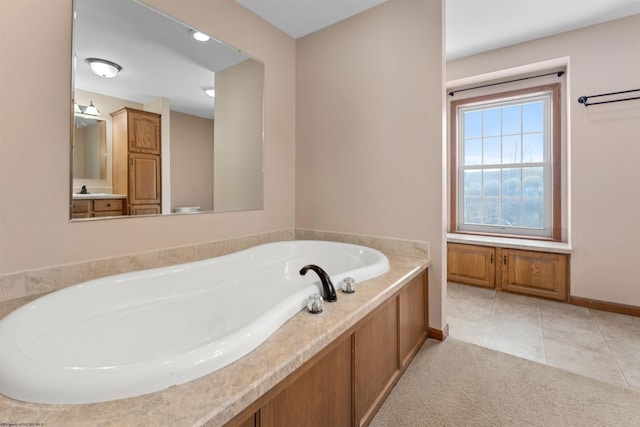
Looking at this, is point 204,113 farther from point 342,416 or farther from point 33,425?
point 342,416

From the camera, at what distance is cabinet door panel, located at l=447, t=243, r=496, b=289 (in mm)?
3133

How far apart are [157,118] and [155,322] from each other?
1262 mm

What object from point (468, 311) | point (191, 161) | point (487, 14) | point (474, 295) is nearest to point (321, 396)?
point (191, 161)

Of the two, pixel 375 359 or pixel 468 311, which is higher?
pixel 375 359

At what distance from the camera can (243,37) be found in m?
2.23

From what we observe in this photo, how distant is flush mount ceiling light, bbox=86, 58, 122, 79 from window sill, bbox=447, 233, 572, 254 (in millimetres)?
3434

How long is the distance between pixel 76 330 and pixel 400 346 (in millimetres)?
1592

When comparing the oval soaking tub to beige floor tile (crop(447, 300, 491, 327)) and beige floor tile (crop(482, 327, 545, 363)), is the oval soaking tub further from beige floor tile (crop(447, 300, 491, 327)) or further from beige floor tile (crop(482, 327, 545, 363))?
beige floor tile (crop(447, 300, 491, 327))

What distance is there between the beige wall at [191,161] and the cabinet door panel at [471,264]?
2810 mm

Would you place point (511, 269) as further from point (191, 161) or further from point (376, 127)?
point (191, 161)

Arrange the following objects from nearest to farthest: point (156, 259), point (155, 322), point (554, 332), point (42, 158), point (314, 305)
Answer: point (314, 305) → point (42, 158) → point (155, 322) → point (156, 259) → point (554, 332)

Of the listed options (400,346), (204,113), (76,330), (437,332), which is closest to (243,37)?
(204,113)

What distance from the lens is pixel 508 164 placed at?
3371 mm

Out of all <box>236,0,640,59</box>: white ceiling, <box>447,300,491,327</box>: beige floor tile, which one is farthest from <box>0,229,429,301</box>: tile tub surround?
<box>236,0,640,59</box>: white ceiling
